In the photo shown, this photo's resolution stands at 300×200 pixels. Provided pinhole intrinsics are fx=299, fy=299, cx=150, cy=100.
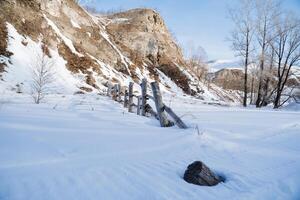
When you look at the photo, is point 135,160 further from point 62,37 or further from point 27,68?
point 62,37

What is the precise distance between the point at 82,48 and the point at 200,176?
30.1 metres

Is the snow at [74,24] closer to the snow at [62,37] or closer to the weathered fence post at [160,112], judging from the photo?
the snow at [62,37]

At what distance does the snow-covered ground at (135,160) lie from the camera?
122 inches

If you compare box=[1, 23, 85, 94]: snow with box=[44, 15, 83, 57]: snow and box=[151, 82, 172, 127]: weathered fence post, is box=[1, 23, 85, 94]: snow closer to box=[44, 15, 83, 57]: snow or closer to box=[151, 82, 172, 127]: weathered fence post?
box=[44, 15, 83, 57]: snow

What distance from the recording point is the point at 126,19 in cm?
5044

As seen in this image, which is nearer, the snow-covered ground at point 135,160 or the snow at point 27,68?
the snow-covered ground at point 135,160

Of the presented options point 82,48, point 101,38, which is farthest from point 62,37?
point 101,38

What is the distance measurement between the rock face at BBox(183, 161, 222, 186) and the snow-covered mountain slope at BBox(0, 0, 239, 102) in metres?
18.0

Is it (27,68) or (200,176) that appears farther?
(27,68)

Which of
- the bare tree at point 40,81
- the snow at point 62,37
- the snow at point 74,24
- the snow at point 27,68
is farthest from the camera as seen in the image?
the snow at point 74,24

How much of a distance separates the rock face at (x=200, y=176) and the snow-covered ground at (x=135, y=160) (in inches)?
3.7

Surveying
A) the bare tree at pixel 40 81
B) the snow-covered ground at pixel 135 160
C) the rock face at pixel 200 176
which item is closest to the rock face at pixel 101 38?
the bare tree at pixel 40 81

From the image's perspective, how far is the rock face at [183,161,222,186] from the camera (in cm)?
345

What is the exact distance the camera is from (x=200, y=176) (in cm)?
345
